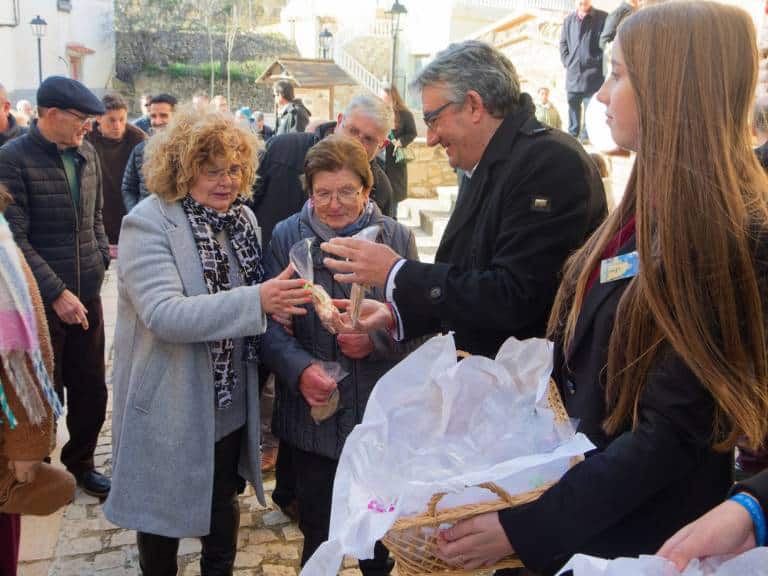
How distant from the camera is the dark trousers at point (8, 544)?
2369mm

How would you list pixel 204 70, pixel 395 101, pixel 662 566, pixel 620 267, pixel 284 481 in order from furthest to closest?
pixel 204 70
pixel 395 101
pixel 284 481
pixel 620 267
pixel 662 566

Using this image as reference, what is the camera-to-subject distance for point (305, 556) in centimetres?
279

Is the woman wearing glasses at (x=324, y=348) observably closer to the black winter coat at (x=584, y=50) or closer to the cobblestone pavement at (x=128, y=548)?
the cobblestone pavement at (x=128, y=548)

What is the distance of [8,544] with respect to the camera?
2.39 meters

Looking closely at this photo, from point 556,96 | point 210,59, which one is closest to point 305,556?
point 556,96

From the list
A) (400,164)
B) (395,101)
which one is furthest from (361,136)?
(395,101)

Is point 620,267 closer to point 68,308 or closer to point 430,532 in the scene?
point 430,532

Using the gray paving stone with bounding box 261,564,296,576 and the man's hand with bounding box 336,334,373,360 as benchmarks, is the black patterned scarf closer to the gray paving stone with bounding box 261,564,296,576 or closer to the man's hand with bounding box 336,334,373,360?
the man's hand with bounding box 336,334,373,360

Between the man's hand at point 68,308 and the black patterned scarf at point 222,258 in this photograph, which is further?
the man's hand at point 68,308

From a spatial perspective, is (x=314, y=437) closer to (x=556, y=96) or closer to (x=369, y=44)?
(x=556, y=96)

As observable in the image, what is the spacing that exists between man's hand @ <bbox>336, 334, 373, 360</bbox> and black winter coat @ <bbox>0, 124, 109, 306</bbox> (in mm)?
2015

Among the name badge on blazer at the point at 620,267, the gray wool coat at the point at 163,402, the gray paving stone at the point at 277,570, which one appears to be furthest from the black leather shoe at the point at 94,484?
the name badge on blazer at the point at 620,267

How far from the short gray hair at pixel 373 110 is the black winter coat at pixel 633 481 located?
9.28 ft

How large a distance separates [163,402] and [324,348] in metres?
0.61
